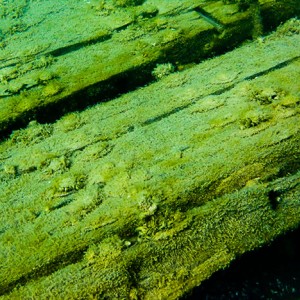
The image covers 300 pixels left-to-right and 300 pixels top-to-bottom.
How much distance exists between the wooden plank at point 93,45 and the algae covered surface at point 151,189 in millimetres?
547

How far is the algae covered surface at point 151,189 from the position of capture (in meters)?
4.37

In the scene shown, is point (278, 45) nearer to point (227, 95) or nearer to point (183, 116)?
point (227, 95)

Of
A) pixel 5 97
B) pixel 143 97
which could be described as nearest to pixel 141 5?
pixel 143 97

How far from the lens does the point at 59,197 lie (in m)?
4.91

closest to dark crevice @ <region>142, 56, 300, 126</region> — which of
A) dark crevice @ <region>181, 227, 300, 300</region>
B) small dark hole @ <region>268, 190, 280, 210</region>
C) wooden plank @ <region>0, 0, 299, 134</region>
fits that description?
wooden plank @ <region>0, 0, 299, 134</region>

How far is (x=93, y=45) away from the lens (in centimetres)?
710

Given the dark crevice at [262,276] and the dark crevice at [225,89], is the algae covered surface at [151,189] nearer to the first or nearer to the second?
the dark crevice at [225,89]

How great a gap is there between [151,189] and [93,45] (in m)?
4.03

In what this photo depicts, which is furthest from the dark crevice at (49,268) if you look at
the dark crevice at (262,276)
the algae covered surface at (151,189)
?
the dark crevice at (262,276)

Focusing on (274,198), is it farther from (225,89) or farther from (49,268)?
(49,268)

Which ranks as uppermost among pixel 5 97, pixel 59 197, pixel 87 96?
pixel 5 97

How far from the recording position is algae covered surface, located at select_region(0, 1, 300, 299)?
172 inches

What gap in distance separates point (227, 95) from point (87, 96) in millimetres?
2902

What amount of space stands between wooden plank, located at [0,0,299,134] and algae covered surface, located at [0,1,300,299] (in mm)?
547
